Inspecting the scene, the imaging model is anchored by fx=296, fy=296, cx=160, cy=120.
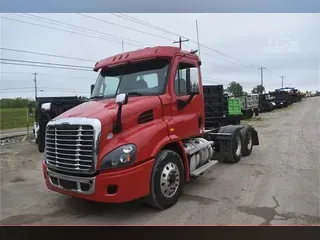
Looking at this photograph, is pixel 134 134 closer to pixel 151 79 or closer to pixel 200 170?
pixel 151 79

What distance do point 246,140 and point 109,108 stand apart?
4792 mm

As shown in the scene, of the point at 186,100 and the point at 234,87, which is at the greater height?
the point at 234,87

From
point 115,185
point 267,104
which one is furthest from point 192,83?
point 267,104

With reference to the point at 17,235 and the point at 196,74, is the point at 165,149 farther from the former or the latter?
the point at 17,235

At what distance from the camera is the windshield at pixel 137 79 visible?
4.50 meters

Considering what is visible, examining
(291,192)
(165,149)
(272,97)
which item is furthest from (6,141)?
(272,97)

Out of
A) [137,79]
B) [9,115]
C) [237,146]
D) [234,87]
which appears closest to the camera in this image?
[137,79]

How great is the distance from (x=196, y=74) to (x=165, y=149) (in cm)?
174

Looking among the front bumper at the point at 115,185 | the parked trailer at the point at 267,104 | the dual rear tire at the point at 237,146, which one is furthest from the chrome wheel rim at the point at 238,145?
the parked trailer at the point at 267,104

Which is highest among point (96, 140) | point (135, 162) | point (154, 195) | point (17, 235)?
point (96, 140)

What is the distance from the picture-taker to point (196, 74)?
5.39 metres

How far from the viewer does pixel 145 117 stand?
13.5 ft

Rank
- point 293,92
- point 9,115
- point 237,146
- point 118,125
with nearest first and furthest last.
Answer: point 118,125
point 9,115
point 237,146
point 293,92

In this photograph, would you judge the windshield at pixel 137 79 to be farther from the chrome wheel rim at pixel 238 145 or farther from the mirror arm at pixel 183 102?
the chrome wheel rim at pixel 238 145
